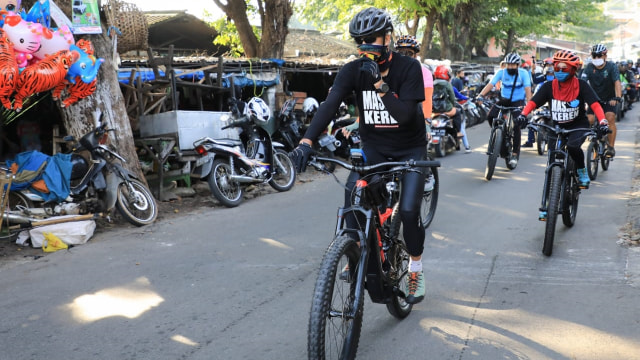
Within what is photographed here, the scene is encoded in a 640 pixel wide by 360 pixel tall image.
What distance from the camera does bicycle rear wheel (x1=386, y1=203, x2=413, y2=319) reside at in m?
4.00

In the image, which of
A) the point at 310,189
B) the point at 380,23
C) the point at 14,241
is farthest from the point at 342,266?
the point at 310,189

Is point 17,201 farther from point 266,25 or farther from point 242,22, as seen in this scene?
point 242,22

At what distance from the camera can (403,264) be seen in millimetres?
4227

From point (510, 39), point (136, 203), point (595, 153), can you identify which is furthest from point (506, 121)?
point (510, 39)

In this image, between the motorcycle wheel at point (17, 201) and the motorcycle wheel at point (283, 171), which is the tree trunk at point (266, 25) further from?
the motorcycle wheel at point (17, 201)

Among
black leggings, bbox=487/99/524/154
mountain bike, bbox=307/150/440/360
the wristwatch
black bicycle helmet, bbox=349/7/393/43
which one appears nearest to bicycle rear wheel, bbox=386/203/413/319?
mountain bike, bbox=307/150/440/360

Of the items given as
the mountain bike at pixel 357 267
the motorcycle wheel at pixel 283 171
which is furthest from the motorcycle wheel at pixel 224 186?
the mountain bike at pixel 357 267

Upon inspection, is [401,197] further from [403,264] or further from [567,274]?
[567,274]

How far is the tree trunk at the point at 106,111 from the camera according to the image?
7996 millimetres

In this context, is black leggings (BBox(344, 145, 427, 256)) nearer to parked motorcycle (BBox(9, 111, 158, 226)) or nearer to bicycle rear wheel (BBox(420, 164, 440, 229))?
bicycle rear wheel (BBox(420, 164, 440, 229))

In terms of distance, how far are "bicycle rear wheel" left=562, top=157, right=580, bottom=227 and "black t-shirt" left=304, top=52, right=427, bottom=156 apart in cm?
259

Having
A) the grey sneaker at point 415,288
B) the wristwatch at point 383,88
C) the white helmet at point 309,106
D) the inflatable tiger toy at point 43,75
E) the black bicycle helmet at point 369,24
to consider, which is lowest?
the grey sneaker at point 415,288

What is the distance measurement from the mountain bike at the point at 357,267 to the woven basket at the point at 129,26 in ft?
21.1

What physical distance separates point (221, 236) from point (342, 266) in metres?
4.15
